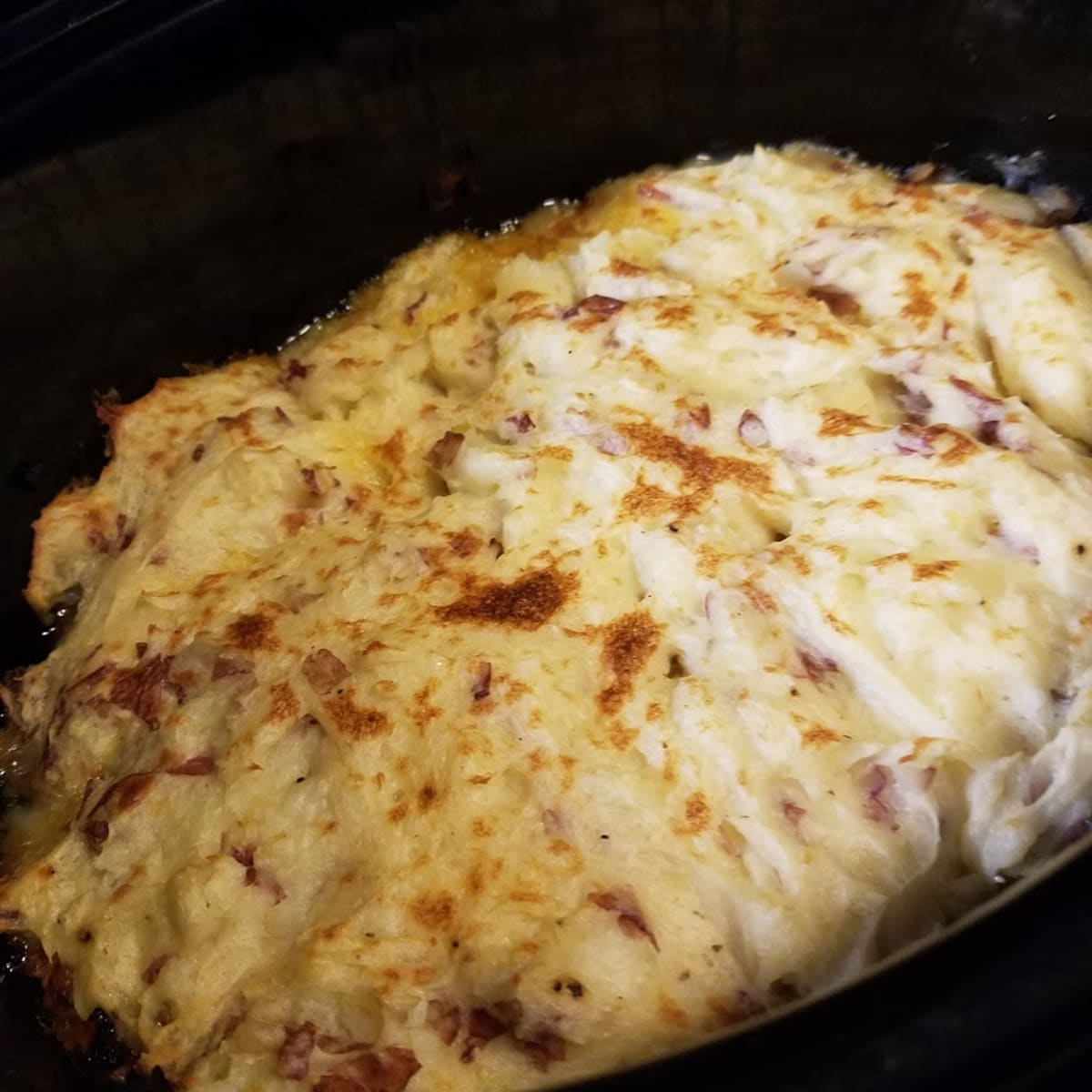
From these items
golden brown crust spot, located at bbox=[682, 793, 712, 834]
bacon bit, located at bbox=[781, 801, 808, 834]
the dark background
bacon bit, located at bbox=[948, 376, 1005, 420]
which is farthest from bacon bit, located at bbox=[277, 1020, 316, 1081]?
bacon bit, located at bbox=[948, 376, 1005, 420]

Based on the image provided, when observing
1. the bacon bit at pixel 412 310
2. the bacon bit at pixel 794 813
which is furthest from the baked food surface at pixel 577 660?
the bacon bit at pixel 412 310

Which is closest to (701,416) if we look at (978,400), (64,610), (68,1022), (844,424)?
(844,424)

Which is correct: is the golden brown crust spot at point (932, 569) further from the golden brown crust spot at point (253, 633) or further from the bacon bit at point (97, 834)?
the bacon bit at point (97, 834)

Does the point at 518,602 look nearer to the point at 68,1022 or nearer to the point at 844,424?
the point at 844,424

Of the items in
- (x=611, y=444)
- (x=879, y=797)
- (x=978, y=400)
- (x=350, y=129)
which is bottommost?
(x=879, y=797)

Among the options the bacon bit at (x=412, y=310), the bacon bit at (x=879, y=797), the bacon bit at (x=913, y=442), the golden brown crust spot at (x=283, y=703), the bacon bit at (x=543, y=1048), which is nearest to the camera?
the bacon bit at (x=543, y=1048)

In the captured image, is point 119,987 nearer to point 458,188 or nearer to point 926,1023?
point 926,1023

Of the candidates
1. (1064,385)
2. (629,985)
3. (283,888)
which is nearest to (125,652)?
(283,888)
